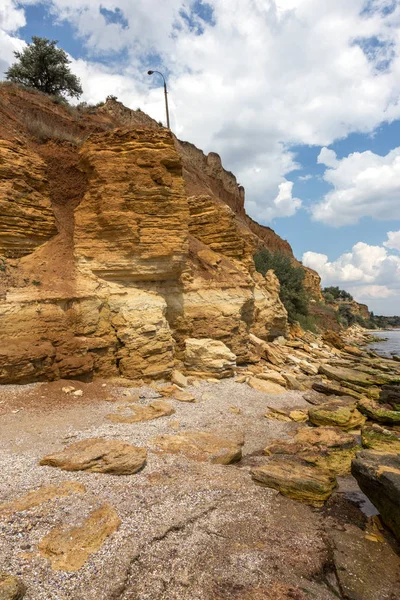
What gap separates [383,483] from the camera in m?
4.58

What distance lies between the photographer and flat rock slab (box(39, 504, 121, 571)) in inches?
126

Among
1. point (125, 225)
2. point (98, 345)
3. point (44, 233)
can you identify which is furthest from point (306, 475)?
point (44, 233)

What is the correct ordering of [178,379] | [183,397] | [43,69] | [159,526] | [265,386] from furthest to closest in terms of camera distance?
1. [43,69]
2. [265,386]
3. [178,379]
4. [183,397]
5. [159,526]

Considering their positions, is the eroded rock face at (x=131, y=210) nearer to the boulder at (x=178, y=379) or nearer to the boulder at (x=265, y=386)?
the boulder at (x=178, y=379)

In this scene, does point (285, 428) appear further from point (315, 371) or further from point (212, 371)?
point (315, 371)

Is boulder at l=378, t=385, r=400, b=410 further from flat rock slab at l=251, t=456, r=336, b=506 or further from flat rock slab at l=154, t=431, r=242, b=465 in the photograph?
flat rock slab at l=154, t=431, r=242, b=465

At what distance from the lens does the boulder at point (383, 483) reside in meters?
4.37

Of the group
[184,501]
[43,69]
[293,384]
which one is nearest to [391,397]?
[293,384]

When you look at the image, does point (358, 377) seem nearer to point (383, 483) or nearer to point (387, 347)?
point (383, 483)

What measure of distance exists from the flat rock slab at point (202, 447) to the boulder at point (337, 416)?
317 centimetres

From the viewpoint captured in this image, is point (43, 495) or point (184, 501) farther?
point (184, 501)

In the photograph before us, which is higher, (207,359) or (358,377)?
(207,359)

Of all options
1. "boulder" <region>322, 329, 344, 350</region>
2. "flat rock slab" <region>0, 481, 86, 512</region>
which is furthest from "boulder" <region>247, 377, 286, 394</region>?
"boulder" <region>322, 329, 344, 350</region>

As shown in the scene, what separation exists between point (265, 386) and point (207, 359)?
2136mm
